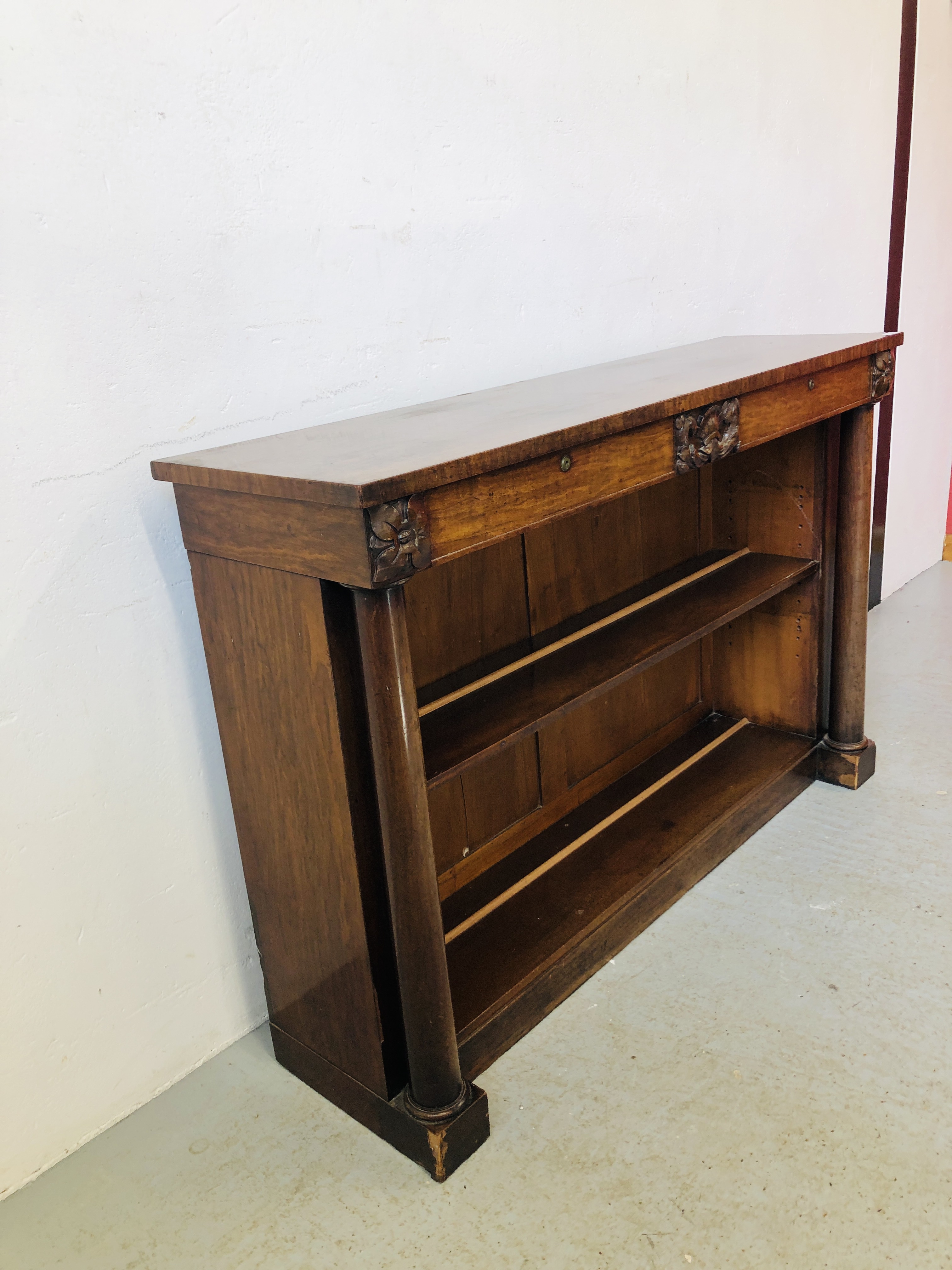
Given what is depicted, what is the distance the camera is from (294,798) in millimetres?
1796

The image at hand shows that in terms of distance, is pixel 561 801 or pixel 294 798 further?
pixel 561 801

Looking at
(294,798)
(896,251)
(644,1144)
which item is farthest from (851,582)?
(896,251)

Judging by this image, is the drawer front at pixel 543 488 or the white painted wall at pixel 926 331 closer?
the drawer front at pixel 543 488

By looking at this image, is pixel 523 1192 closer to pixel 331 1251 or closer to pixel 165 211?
pixel 331 1251

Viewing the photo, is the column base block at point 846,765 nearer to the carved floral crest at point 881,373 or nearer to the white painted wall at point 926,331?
A: the carved floral crest at point 881,373

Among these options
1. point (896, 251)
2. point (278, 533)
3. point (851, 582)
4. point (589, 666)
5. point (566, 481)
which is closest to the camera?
point (278, 533)

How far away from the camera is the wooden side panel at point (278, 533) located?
1444 mm

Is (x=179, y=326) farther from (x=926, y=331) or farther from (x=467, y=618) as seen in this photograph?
(x=926, y=331)

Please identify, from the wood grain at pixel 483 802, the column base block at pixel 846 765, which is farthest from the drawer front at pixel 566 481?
the column base block at pixel 846 765

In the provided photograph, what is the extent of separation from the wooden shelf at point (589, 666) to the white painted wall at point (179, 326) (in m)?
0.50

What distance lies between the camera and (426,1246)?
1641 mm

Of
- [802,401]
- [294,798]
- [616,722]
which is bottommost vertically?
[616,722]

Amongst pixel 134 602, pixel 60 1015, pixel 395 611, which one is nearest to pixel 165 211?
pixel 134 602

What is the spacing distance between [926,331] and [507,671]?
3.16 m
